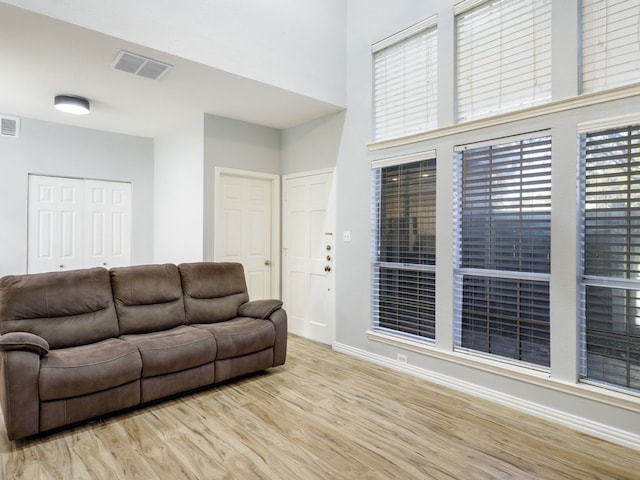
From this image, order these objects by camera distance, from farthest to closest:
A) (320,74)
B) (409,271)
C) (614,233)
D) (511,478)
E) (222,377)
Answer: (320,74)
(409,271)
(222,377)
(614,233)
(511,478)

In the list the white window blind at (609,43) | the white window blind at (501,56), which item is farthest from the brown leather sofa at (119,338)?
the white window blind at (609,43)

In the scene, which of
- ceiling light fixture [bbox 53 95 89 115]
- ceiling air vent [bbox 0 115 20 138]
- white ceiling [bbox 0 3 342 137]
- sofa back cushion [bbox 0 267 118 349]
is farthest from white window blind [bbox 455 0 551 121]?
ceiling air vent [bbox 0 115 20 138]

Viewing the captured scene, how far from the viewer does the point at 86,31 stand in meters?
2.56

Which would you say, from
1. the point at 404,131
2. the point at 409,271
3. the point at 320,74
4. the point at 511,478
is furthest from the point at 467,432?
the point at 320,74

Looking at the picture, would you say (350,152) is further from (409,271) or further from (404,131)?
(409,271)

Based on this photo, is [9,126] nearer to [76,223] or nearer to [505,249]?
[76,223]

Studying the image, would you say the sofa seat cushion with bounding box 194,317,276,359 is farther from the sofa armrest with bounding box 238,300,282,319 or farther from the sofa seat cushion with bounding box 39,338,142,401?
the sofa seat cushion with bounding box 39,338,142,401

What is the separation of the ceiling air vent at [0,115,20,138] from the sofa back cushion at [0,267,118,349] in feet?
8.35

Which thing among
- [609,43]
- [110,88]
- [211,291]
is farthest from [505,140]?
[110,88]

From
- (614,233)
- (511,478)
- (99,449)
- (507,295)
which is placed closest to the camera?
(511,478)

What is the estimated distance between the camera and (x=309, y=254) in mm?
4691

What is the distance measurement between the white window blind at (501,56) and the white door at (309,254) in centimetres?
175

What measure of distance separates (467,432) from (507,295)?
108cm

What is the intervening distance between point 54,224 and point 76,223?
240 mm
